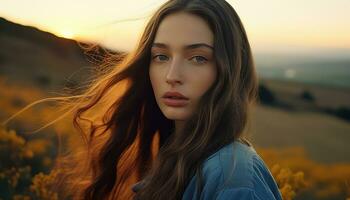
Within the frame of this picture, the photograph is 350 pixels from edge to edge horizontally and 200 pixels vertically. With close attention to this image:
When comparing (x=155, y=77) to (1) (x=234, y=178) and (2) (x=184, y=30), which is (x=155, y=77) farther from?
(1) (x=234, y=178)

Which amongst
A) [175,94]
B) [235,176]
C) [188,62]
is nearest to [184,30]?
[188,62]

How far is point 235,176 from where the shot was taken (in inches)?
71.1

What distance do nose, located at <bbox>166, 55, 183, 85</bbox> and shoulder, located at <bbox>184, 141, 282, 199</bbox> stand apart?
33 centimetres

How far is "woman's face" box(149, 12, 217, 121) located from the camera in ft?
7.08

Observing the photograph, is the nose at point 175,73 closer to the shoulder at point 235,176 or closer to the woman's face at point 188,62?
the woman's face at point 188,62

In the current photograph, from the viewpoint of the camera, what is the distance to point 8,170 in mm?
3910

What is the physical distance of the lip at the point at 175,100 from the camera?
2193mm

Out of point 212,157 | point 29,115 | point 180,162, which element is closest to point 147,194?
point 180,162

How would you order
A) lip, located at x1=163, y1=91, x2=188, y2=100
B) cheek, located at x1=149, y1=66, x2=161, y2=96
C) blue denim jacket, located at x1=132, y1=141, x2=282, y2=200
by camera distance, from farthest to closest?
cheek, located at x1=149, y1=66, x2=161, y2=96, lip, located at x1=163, y1=91, x2=188, y2=100, blue denim jacket, located at x1=132, y1=141, x2=282, y2=200

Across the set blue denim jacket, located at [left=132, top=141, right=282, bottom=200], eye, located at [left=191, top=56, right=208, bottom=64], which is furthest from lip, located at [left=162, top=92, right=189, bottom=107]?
blue denim jacket, located at [left=132, top=141, right=282, bottom=200]

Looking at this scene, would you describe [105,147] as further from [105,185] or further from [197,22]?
[197,22]

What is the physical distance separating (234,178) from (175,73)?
507mm

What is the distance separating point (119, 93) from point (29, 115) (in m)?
2.26

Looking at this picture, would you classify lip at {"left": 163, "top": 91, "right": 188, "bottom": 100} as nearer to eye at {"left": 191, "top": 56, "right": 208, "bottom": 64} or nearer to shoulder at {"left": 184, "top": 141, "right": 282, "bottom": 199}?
eye at {"left": 191, "top": 56, "right": 208, "bottom": 64}
